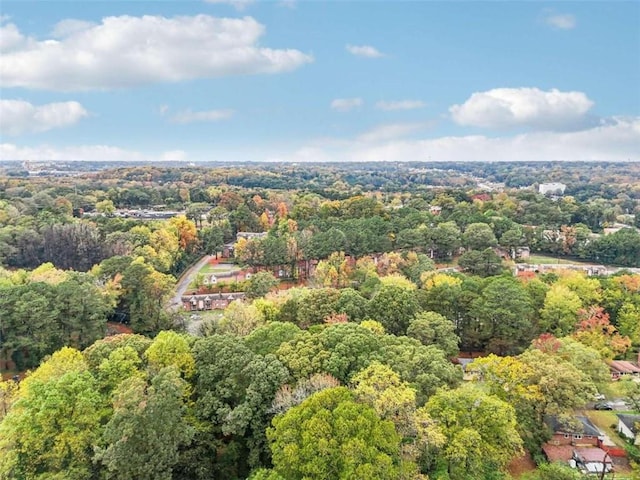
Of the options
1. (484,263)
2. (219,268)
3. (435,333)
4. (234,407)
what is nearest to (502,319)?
(435,333)

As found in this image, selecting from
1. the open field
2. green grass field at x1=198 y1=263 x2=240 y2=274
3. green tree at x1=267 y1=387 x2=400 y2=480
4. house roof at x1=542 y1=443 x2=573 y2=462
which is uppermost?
green tree at x1=267 y1=387 x2=400 y2=480

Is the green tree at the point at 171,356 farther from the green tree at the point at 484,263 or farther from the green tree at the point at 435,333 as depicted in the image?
the green tree at the point at 484,263

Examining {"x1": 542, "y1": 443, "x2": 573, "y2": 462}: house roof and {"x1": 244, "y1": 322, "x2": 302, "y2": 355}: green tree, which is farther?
{"x1": 244, "y1": 322, "x2": 302, "y2": 355}: green tree

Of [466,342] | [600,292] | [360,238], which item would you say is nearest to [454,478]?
[466,342]

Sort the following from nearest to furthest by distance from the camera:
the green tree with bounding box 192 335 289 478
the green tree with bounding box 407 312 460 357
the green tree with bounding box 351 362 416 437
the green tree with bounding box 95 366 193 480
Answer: the green tree with bounding box 95 366 193 480 < the green tree with bounding box 351 362 416 437 < the green tree with bounding box 192 335 289 478 < the green tree with bounding box 407 312 460 357

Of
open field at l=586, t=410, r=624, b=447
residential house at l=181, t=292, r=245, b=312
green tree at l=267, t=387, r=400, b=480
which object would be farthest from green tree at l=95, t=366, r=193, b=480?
residential house at l=181, t=292, r=245, b=312

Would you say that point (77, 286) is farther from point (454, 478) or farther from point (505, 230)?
point (505, 230)

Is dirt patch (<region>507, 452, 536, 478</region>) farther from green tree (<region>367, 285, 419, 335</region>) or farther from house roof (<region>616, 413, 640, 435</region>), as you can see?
green tree (<region>367, 285, 419, 335</region>)
